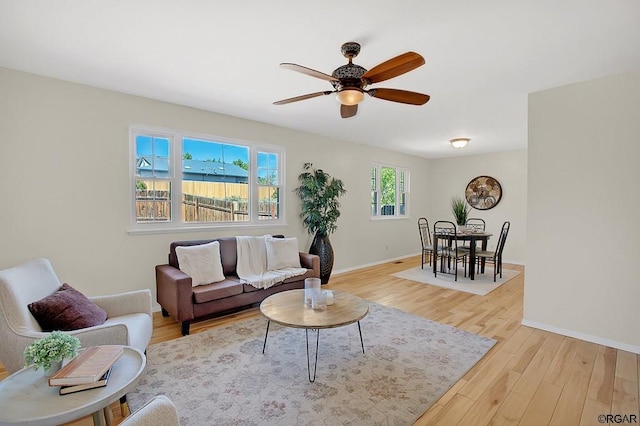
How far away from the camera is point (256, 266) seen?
3977mm

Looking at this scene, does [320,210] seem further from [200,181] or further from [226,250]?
[200,181]

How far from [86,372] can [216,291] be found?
1942 millimetres

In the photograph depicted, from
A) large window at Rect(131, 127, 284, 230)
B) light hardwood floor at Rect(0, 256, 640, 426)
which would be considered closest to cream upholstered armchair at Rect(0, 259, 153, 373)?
light hardwood floor at Rect(0, 256, 640, 426)

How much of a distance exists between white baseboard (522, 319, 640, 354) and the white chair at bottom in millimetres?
3644

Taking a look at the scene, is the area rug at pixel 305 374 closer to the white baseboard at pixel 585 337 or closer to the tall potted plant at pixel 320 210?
the white baseboard at pixel 585 337

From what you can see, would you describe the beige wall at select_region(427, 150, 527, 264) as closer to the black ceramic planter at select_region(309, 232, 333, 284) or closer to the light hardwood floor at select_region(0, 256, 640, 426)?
the light hardwood floor at select_region(0, 256, 640, 426)

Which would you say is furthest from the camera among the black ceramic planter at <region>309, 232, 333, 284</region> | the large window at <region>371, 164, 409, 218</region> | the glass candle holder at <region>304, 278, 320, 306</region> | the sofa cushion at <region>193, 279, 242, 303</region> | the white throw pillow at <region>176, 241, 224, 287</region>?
the large window at <region>371, 164, 409, 218</region>

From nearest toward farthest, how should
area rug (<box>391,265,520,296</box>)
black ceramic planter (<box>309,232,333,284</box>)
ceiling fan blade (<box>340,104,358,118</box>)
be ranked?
ceiling fan blade (<box>340,104,358,118</box>)
area rug (<box>391,265,520,296</box>)
black ceramic planter (<box>309,232,333,284</box>)

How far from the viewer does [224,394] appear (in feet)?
6.84

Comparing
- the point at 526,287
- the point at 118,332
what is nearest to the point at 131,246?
the point at 118,332

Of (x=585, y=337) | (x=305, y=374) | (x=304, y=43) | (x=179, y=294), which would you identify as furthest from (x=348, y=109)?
(x=585, y=337)

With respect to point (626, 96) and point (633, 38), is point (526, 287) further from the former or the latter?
point (633, 38)

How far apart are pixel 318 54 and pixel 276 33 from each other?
1.45 ft

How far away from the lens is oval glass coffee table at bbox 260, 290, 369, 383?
7.27 feet
